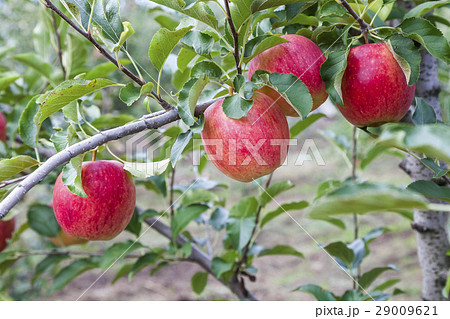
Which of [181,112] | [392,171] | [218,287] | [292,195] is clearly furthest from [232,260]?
[392,171]

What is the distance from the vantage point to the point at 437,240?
0.75 metres

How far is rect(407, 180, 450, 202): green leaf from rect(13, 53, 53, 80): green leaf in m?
0.72

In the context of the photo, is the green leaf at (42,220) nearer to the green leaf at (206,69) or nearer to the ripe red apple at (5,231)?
the ripe red apple at (5,231)

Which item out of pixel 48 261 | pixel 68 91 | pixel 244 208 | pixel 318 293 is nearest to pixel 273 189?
pixel 244 208

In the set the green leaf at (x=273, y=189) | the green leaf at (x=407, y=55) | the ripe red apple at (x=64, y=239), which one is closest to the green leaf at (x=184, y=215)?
the green leaf at (x=273, y=189)

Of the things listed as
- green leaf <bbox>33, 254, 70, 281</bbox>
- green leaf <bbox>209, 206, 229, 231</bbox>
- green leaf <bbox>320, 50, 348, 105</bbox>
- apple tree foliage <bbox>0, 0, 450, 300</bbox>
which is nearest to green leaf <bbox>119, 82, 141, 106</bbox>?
apple tree foliage <bbox>0, 0, 450, 300</bbox>

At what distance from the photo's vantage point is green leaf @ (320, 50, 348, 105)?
465 millimetres

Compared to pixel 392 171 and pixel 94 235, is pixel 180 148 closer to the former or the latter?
pixel 94 235

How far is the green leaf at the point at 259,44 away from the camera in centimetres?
45

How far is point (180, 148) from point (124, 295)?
153cm

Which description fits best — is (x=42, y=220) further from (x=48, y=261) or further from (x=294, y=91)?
(x=294, y=91)

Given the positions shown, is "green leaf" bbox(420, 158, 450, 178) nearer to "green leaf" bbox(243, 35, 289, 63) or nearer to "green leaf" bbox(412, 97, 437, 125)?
"green leaf" bbox(412, 97, 437, 125)

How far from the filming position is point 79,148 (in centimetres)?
43

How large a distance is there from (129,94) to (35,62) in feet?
1.51
